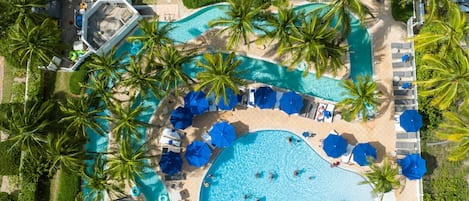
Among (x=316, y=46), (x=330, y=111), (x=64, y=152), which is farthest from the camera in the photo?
(x=330, y=111)

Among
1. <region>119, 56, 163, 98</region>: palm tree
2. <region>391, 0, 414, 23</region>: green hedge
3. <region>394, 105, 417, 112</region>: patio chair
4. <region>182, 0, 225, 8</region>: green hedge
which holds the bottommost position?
<region>394, 105, 417, 112</region>: patio chair

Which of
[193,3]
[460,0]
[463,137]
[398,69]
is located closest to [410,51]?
[398,69]

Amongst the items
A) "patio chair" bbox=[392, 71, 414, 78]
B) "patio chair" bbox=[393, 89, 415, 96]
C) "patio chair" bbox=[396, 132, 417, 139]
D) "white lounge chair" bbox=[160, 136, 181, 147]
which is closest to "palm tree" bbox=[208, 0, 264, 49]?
"white lounge chair" bbox=[160, 136, 181, 147]

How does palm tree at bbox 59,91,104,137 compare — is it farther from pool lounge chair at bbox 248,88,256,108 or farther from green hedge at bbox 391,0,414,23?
green hedge at bbox 391,0,414,23

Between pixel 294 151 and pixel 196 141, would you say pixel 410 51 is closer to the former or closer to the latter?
Answer: pixel 294 151

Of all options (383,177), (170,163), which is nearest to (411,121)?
(383,177)

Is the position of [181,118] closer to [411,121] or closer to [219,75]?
[219,75]

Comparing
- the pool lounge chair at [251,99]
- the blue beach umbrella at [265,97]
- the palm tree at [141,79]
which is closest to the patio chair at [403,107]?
the blue beach umbrella at [265,97]
